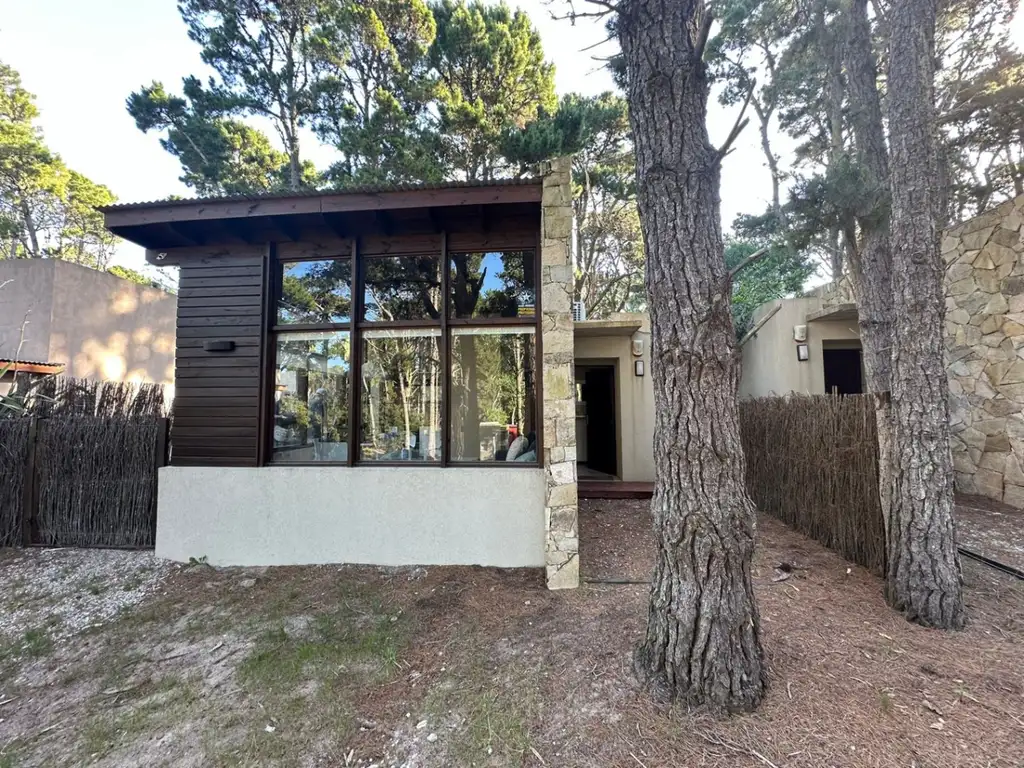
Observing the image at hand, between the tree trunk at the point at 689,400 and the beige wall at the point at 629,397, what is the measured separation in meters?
5.30

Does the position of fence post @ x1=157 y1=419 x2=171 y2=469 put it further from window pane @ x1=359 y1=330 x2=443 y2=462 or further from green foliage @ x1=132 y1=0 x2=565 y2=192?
green foliage @ x1=132 y1=0 x2=565 y2=192

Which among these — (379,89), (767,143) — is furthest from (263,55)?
(767,143)

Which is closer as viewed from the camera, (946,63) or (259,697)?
(259,697)

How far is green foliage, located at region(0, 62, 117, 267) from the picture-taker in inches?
506

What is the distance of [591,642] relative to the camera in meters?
2.71

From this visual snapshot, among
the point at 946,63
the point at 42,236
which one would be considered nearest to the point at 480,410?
the point at 946,63

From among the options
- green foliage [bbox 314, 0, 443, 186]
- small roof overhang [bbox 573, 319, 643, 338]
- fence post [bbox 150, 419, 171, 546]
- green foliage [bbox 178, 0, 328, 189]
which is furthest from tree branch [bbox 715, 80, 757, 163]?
green foliage [bbox 178, 0, 328, 189]

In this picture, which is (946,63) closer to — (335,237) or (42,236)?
(335,237)

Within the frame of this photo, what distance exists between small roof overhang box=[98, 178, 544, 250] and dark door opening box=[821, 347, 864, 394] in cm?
835

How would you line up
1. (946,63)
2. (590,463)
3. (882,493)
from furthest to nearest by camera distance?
1. (590,463)
2. (946,63)
3. (882,493)

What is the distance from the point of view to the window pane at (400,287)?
443cm

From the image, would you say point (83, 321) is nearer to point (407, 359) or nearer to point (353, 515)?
point (407, 359)

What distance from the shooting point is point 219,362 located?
448cm

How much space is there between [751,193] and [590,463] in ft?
19.1
